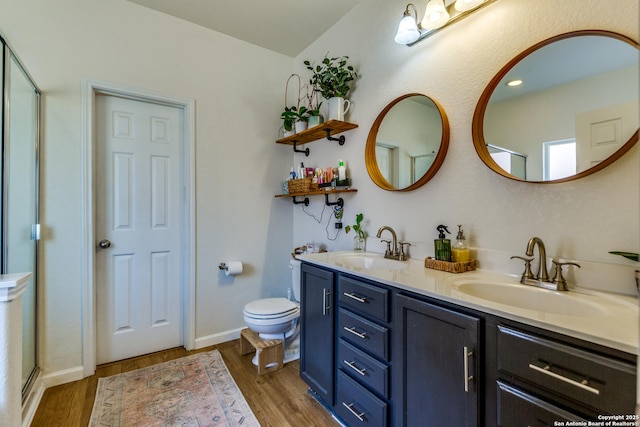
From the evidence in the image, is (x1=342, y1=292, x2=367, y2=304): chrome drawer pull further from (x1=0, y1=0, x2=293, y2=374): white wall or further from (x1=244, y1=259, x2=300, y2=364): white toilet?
(x1=0, y1=0, x2=293, y2=374): white wall

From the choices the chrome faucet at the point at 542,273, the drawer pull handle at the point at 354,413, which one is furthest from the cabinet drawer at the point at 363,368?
the chrome faucet at the point at 542,273

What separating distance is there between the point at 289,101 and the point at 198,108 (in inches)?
34.7

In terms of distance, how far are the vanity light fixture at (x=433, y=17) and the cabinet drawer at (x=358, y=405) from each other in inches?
74.5

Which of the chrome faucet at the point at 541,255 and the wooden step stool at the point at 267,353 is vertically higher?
the chrome faucet at the point at 541,255

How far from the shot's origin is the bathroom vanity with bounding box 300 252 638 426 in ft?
2.39

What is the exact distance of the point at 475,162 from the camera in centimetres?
148

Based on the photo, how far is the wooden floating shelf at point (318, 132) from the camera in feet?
7.06

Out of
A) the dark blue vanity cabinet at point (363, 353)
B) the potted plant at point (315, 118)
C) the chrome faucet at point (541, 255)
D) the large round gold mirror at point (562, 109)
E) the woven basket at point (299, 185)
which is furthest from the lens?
the woven basket at point (299, 185)

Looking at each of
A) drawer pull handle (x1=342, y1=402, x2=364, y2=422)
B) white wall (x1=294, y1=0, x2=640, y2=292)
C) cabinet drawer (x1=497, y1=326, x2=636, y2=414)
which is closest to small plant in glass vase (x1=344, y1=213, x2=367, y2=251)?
white wall (x1=294, y1=0, x2=640, y2=292)

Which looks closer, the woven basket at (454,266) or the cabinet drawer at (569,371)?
the cabinet drawer at (569,371)

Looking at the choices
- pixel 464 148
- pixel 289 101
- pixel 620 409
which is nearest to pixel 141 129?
pixel 289 101

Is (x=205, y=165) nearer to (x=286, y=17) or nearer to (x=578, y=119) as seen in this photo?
(x=286, y=17)

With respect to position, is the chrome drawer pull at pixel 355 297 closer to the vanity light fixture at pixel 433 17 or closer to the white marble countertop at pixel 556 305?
the white marble countertop at pixel 556 305

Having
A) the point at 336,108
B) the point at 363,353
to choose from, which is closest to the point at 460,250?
the point at 363,353
